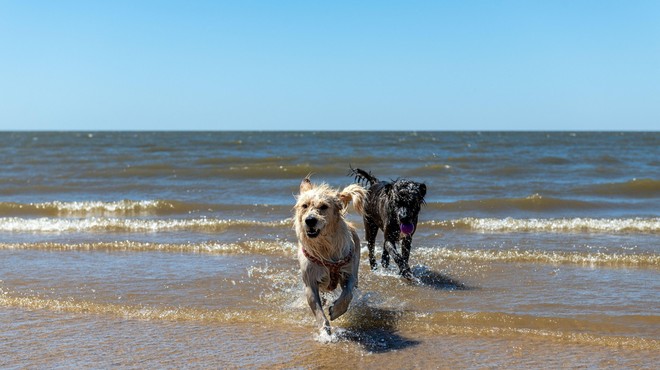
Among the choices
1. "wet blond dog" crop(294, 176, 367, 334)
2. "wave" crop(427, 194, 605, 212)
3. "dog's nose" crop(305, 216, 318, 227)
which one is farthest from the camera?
"wave" crop(427, 194, 605, 212)

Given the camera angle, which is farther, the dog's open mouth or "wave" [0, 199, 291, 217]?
"wave" [0, 199, 291, 217]

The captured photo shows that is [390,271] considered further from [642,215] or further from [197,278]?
[642,215]

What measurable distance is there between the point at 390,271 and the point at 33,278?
4.63 metres

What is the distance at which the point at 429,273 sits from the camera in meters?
9.11

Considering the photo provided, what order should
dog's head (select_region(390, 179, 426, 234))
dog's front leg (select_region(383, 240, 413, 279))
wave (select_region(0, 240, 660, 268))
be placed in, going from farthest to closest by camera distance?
wave (select_region(0, 240, 660, 268)) < dog's front leg (select_region(383, 240, 413, 279)) < dog's head (select_region(390, 179, 426, 234))

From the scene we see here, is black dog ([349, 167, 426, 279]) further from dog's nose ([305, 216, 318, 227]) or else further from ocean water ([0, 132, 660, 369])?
dog's nose ([305, 216, 318, 227])

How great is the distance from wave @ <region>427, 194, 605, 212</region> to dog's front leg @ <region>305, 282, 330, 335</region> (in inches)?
370

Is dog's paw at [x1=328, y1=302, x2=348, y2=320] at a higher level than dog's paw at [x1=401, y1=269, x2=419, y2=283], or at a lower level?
higher

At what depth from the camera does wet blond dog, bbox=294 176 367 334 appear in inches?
246

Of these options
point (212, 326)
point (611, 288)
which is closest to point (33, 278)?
point (212, 326)

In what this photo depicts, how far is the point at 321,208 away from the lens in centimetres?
629

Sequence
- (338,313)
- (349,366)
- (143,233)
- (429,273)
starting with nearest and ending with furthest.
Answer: (349,366) < (338,313) < (429,273) < (143,233)

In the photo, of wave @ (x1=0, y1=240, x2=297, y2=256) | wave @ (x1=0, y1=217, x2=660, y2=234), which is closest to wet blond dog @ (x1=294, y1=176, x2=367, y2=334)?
wave @ (x1=0, y1=240, x2=297, y2=256)

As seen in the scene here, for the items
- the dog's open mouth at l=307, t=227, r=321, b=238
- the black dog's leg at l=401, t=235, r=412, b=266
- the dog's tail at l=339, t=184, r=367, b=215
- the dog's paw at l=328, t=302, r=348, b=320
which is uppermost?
the dog's tail at l=339, t=184, r=367, b=215
